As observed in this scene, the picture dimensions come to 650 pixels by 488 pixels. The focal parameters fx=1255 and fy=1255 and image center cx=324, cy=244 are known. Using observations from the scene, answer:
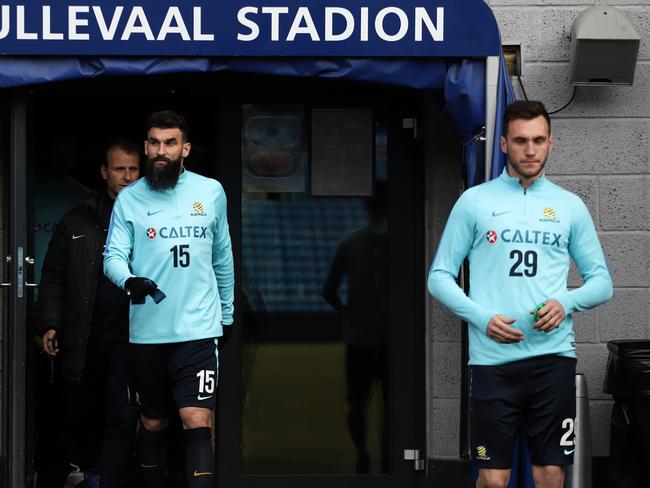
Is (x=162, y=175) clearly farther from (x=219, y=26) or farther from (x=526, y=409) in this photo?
(x=526, y=409)

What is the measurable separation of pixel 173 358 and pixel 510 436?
61.5 inches

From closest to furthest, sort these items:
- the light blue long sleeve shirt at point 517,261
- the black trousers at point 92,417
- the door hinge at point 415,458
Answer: the light blue long sleeve shirt at point 517,261 < the black trousers at point 92,417 < the door hinge at point 415,458

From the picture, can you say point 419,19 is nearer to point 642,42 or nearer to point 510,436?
point 642,42

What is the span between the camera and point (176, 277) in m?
5.61

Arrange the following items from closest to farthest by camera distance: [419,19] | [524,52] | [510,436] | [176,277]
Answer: [510,436], [176,277], [419,19], [524,52]

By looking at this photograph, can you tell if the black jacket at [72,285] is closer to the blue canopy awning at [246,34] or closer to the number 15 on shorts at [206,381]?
the blue canopy awning at [246,34]

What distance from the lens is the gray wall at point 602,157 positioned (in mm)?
6930

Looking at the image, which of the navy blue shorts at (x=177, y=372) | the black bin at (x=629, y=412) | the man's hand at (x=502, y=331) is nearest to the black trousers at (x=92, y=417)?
the navy blue shorts at (x=177, y=372)

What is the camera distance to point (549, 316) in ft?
16.1

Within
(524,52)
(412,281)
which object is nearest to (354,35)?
(524,52)

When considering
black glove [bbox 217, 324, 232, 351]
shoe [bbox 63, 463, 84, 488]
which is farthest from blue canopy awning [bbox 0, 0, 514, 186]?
shoe [bbox 63, 463, 84, 488]

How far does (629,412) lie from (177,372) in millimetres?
2389

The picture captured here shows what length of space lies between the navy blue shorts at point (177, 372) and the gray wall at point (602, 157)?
233 cm

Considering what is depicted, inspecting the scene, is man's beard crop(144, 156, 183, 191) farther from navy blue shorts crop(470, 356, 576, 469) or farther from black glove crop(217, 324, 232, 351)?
navy blue shorts crop(470, 356, 576, 469)
